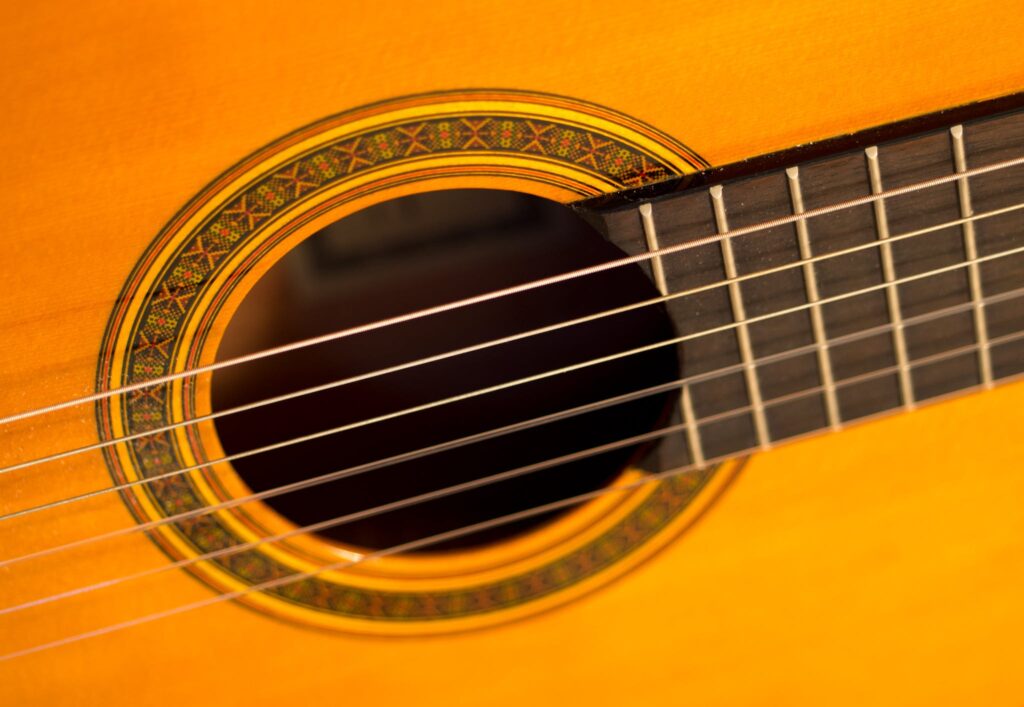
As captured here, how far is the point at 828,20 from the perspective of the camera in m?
0.69

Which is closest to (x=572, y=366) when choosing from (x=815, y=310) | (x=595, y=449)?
(x=595, y=449)

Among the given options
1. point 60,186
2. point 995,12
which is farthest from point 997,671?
point 60,186

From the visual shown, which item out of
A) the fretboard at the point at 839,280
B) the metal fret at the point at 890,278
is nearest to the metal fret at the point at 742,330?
the fretboard at the point at 839,280

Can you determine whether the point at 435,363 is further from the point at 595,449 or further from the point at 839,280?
the point at 839,280

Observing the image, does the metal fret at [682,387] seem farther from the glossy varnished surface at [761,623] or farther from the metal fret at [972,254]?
the metal fret at [972,254]

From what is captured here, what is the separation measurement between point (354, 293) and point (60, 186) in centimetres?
33

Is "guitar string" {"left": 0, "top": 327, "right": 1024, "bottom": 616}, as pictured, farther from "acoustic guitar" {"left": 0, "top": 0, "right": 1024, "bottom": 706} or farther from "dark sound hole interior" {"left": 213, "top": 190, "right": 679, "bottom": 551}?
"dark sound hole interior" {"left": 213, "top": 190, "right": 679, "bottom": 551}

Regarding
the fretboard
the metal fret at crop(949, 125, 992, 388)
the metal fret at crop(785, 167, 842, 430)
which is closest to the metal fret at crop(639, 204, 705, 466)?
the fretboard

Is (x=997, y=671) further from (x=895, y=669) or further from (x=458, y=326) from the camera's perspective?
(x=458, y=326)

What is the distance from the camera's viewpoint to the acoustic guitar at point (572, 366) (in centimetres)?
69

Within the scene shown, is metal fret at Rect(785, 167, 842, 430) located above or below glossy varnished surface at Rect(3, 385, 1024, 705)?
above

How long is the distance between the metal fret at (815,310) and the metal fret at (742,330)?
0.17ft

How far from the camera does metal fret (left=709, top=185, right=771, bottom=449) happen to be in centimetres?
70

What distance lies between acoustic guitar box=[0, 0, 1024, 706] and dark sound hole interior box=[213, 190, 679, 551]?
0.22 feet
